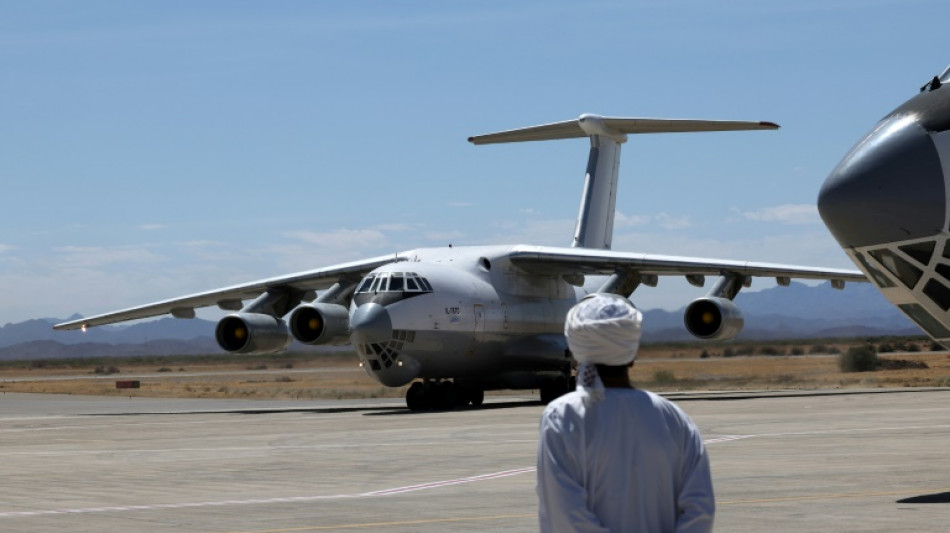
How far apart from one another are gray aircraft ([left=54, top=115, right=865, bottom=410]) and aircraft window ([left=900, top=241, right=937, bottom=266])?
17.7 metres

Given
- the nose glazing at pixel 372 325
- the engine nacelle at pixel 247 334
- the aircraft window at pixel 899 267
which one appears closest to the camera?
the aircraft window at pixel 899 267

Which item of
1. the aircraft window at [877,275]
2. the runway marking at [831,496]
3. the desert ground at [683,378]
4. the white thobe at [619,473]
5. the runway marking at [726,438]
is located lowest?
the desert ground at [683,378]

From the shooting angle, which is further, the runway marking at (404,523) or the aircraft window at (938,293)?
the aircraft window at (938,293)

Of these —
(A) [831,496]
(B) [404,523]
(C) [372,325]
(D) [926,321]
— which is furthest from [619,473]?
(C) [372,325]

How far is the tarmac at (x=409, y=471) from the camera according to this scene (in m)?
10.4

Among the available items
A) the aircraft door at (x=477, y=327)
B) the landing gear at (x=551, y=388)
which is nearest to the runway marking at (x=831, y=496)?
the aircraft door at (x=477, y=327)

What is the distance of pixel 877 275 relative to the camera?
1050 centimetres

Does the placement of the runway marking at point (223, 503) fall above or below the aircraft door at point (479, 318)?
below

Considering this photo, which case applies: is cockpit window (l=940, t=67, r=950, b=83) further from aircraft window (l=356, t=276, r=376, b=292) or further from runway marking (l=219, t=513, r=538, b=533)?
aircraft window (l=356, t=276, r=376, b=292)

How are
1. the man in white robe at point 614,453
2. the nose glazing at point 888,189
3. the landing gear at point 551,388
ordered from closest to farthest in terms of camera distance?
the man in white robe at point 614,453
the nose glazing at point 888,189
the landing gear at point 551,388

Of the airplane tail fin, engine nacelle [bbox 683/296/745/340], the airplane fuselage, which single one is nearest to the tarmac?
the airplane fuselage

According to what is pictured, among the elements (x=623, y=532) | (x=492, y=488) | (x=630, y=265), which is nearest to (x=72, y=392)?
(x=630, y=265)

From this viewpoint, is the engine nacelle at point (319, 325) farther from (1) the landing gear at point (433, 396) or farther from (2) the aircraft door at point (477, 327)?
(2) the aircraft door at point (477, 327)

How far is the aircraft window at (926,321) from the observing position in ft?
33.6
